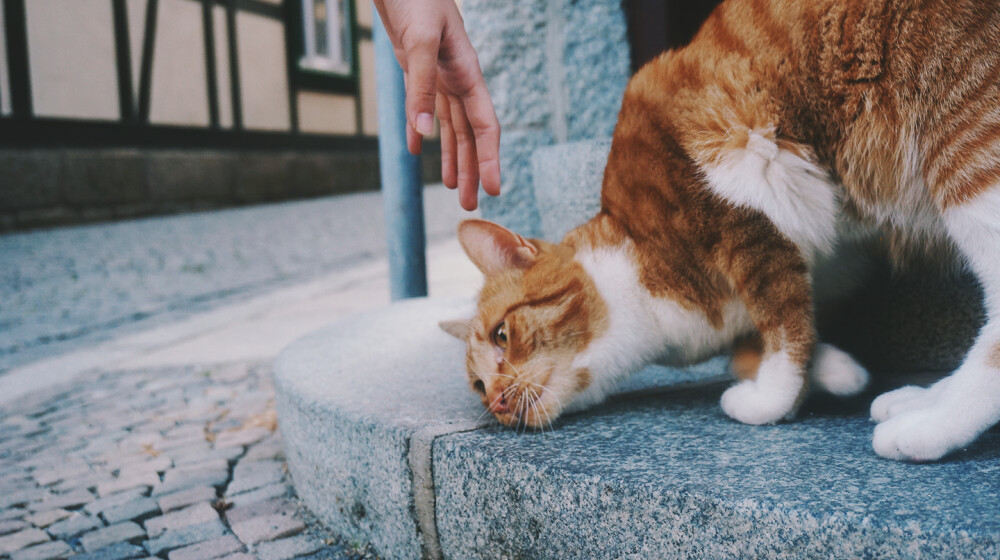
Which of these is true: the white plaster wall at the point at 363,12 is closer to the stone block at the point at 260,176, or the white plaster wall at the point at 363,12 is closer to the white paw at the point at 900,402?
the stone block at the point at 260,176

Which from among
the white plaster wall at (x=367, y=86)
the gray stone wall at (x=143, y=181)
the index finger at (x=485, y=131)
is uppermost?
the white plaster wall at (x=367, y=86)

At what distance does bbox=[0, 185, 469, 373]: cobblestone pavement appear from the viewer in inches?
168

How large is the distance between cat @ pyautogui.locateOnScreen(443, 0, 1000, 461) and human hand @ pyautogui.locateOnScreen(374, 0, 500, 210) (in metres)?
0.19

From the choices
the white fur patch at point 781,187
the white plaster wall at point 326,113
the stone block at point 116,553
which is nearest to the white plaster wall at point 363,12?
the white plaster wall at point 326,113

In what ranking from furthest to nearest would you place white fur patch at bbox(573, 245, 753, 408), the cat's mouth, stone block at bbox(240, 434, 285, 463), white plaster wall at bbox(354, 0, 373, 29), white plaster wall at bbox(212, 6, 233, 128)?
white plaster wall at bbox(354, 0, 373, 29) < white plaster wall at bbox(212, 6, 233, 128) < stone block at bbox(240, 434, 285, 463) < white fur patch at bbox(573, 245, 753, 408) < the cat's mouth

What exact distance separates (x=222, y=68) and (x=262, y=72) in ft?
2.64

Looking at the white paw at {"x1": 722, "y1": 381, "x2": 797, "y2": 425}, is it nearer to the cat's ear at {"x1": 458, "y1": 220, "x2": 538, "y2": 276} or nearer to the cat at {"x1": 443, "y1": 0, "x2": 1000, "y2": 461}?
the cat at {"x1": 443, "y1": 0, "x2": 1000, "y2": 461}

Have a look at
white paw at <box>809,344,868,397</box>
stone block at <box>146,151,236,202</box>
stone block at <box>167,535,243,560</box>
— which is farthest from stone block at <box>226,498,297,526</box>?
stone block at <box>146,151,236,202</box>

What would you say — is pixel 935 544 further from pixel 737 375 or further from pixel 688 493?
pixel 737 375

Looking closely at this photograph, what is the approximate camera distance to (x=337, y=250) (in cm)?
673

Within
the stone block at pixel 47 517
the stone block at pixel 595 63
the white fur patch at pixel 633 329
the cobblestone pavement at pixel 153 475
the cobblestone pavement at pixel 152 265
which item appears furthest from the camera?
the cobblestone pavement at pixel 152 265

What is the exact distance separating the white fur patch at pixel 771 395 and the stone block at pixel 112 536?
147 centimetres

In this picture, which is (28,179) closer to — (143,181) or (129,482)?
(143,181)

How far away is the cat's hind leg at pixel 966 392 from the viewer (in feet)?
4.25
